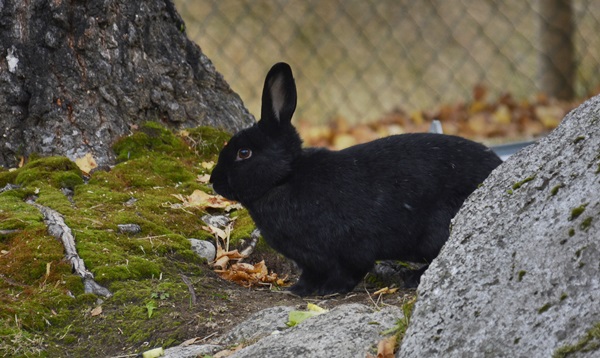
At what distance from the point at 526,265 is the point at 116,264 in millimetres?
2309

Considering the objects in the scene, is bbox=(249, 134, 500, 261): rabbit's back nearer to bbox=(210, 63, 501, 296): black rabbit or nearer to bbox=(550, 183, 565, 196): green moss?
bbox=(210, 63, 501, 296): black rabbit

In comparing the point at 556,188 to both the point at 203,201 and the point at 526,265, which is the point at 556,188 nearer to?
the point at 526,265

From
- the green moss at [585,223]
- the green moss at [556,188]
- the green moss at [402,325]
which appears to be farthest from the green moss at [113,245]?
the green moss at [585,223]

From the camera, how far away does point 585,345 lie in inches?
88.7

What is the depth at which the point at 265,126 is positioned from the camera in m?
4.65

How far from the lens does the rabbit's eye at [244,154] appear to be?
183 inches

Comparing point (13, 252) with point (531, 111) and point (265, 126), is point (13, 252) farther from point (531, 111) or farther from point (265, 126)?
point (531, 111)

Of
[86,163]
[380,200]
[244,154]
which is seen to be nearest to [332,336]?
[380,200]

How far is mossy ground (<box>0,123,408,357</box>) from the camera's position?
12.5ft

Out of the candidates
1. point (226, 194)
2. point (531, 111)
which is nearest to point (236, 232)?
point (226, 194)

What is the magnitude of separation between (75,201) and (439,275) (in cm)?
281

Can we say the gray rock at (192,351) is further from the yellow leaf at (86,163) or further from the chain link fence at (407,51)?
the chain link fence at (407,51)

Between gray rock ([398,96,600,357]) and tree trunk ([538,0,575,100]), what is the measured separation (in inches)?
360

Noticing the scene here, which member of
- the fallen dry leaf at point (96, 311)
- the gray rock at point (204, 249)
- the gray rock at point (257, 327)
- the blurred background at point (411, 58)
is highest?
the blurred background at point (411, 58)
